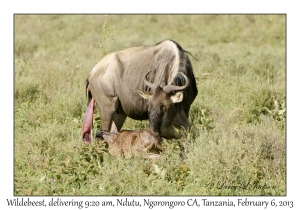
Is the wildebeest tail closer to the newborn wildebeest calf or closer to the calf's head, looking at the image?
the calf's head

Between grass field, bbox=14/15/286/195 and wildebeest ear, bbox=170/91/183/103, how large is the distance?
46cm

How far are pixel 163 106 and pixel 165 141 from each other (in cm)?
79

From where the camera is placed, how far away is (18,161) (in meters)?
7.27

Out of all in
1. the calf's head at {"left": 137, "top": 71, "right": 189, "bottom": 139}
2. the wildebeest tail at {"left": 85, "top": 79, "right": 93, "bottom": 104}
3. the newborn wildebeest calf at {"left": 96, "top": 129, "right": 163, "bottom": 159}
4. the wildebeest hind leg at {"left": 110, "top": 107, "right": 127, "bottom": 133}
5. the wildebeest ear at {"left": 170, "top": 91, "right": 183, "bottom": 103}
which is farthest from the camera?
the wildebeest tail at {"left": 85, "top": 79, "right": 93, "bottom": 104}

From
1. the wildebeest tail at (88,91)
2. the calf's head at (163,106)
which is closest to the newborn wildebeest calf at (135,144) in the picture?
the calf's head at (163,106)

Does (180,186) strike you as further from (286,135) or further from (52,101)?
(52,101)

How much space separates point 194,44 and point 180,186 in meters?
11.8

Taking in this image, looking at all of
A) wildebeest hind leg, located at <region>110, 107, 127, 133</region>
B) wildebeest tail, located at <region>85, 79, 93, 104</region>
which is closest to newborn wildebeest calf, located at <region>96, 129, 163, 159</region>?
wildebeest hind leg, located at <region>110, 107, 127, 133</region>

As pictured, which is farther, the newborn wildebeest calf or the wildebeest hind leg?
the wildebeest hind leg

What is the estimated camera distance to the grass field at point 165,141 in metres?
6.41

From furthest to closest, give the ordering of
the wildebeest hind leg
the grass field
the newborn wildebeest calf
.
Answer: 1. the wildebeest hind leg
2. the newborn wildebeest calf
3. the grass field

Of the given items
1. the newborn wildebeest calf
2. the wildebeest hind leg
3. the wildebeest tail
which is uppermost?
the wildebeest tail

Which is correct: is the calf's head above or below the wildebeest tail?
below

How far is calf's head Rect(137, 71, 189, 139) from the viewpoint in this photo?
718 centimetres
